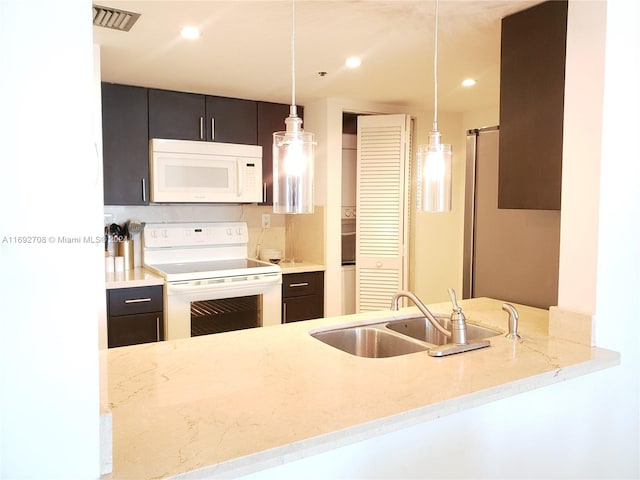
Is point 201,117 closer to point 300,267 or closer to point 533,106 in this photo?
point 300,267

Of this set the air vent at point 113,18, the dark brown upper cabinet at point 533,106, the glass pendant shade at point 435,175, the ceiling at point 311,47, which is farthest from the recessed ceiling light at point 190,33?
the dark brown upper cabinet at point 533,106

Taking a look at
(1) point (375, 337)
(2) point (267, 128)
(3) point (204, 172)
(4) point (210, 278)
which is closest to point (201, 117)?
(3) point (204, 172)

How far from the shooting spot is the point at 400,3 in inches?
81.4

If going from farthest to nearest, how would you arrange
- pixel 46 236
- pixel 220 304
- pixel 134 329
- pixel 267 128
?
pixel 267 128, pixel 220 304, pixel 134 329, pixel 46 236

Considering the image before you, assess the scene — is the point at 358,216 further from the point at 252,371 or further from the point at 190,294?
the point at 252,371

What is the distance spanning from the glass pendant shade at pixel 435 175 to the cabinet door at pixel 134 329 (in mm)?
2209

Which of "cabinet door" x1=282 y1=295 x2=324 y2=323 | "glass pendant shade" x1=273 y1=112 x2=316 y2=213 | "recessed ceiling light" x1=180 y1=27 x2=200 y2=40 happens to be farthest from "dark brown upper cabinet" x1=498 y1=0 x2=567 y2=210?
"cabinet door" x1=282 y1=295 x2=324 y2=323

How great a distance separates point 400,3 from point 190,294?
2199mm

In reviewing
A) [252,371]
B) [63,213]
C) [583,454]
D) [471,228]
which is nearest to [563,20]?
[471,228]

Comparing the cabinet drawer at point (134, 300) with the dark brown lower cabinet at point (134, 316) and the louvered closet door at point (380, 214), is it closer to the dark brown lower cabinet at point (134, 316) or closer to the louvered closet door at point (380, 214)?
the dark brown lower cabinet at point (134, 316)

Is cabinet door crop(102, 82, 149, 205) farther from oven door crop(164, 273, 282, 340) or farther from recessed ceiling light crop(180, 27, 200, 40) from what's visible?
recessed ceiling light crop(180, 27, 200, 40)

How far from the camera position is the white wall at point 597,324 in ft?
5.08

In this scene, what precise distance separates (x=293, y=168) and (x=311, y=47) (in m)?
1.44

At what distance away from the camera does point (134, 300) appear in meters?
3.21
